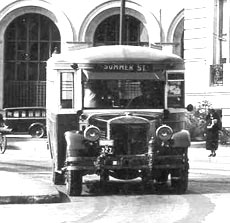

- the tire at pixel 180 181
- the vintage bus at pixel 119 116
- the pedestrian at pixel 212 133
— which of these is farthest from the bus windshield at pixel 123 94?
the pedestrian at pixel 212 133

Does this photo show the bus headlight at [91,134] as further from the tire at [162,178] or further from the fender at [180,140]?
the tire at [162,178]


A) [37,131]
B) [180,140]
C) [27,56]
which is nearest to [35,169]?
[180,140]

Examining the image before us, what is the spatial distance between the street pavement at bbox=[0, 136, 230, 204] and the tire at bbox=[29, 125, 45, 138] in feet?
4.35

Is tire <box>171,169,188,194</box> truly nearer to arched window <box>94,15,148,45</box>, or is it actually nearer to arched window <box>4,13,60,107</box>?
arched window <box>94,15,148,45</box>

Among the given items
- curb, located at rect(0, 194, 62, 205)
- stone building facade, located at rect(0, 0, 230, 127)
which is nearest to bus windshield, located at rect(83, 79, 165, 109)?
curb, located at rect(0, 194, 62, 205)

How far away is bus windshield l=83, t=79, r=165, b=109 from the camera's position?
13.9 meters

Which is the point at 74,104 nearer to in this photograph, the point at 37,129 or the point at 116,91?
the point at 116,91

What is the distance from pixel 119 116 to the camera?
537 inches

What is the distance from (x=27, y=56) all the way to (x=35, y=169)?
22.2 metres

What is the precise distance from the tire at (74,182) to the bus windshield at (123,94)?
1.24 meters

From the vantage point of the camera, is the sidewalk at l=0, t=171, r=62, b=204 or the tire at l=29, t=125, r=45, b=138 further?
the tire at l=29, t=125, r=45, b=138

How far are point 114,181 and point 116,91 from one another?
2.94 metres

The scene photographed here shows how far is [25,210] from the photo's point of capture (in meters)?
11.7

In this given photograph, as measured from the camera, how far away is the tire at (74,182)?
13.4 m
